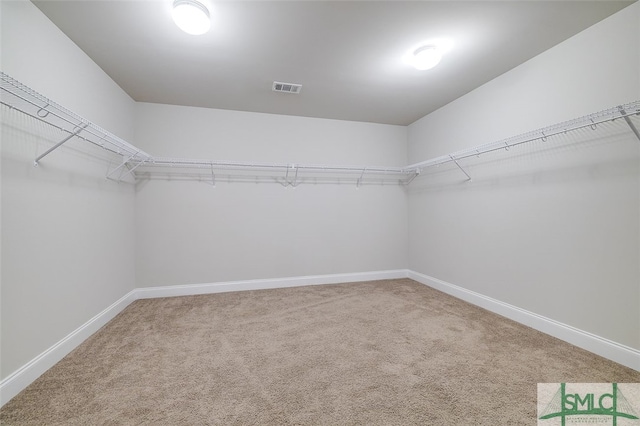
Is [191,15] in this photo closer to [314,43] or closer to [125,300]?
[314,43]

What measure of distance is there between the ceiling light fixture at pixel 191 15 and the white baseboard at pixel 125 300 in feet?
7.67

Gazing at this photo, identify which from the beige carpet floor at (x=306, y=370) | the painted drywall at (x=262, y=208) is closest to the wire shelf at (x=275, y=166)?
the painted drywall at (x=262, y=208)

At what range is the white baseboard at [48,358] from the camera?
1.46 m

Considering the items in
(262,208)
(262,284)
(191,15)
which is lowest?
(262,284)

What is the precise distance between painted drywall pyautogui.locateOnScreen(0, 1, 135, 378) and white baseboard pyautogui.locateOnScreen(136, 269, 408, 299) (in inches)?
24.1

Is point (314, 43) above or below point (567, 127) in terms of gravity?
above

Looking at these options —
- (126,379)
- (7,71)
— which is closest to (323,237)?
(126,379)

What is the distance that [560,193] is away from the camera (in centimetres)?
213

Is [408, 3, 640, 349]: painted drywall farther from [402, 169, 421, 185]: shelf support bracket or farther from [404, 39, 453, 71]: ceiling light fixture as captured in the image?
[404, 39, 453, 71]: ceiling light fixture

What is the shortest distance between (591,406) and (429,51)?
252 cm

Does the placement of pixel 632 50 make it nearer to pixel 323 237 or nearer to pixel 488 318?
pixel 488 318

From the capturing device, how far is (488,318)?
2.52 meters

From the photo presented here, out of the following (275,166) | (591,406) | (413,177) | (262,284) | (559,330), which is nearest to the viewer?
(591,406)

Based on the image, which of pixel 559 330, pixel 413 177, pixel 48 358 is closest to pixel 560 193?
pixel 559 330
